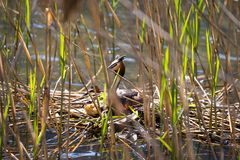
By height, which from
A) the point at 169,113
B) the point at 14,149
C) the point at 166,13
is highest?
the point at 166,13

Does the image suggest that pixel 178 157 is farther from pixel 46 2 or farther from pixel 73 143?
pixel 46 2

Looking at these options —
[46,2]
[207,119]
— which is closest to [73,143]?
[207,119]

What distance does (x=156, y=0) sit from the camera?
1608mm

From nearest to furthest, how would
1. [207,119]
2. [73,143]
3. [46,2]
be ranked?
[46,2]
[73,143]
[207,119]

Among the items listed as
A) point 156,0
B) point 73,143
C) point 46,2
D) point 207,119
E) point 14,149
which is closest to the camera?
point 46,2

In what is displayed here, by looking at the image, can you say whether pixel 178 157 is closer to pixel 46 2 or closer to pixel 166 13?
pixel 166 13

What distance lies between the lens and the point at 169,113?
1.71 m

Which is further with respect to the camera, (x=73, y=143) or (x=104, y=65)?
(x=73, y=143)

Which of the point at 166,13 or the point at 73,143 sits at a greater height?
the point at 166,13

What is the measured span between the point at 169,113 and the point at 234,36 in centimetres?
30

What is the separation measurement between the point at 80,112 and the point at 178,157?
82 centimetres

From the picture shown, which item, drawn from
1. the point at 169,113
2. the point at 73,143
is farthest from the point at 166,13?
the point at 73,143

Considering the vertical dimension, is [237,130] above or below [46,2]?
below

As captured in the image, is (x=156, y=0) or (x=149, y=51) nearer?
(x=156, y=0)
